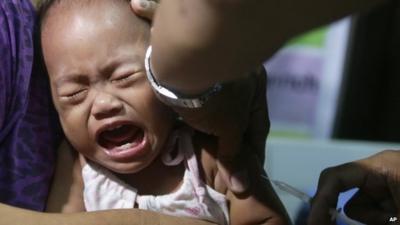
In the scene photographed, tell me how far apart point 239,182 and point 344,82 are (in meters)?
1.29

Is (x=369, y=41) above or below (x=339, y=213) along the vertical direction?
below

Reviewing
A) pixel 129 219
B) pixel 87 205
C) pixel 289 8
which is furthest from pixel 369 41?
pixel 289 8

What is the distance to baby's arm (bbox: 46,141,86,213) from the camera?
2.73 feet

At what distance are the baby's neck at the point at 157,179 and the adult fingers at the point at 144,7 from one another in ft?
0.55

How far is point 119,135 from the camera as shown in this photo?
78cm

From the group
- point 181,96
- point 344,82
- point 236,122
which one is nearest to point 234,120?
point 236,122

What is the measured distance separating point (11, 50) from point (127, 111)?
0.14 metres

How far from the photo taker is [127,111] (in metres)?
0.75

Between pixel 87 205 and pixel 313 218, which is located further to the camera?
pixel 87 205

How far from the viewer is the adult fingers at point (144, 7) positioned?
754 millimetres

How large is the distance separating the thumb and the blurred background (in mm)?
1197

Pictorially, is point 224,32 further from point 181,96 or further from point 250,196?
point 250,196

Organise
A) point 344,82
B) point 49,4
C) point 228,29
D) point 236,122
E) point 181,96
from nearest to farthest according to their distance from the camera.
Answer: point 228,29, point 181,96, point 236,122, point 49,4, point 344,82

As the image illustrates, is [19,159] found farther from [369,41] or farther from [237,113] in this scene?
[369,41]
